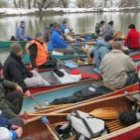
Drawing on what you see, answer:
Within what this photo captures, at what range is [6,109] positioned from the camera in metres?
3.37

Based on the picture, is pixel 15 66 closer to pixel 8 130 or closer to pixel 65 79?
pixel 65 79

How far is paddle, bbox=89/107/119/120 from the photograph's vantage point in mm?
4130

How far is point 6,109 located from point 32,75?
1.90m

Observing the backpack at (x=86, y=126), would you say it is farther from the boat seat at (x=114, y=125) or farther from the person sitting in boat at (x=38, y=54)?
the person sitting in boat at (x=38, y=54)

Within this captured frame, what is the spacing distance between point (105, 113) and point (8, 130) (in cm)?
184

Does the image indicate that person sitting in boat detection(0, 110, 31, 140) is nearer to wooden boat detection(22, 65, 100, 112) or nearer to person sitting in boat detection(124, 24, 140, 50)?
wooden boat detection(22, 65, 100, 112)

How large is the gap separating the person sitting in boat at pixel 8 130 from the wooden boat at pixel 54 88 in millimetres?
1594

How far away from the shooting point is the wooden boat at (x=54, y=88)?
192 inches

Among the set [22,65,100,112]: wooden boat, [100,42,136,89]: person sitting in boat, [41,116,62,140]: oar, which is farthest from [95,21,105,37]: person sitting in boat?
[41,116,62,140]: oar

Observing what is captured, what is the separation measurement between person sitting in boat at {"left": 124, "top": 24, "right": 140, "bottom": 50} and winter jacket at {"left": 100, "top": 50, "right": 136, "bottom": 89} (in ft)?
11.1

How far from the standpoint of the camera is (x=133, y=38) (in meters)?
8.16

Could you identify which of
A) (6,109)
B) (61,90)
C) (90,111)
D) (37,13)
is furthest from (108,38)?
(37,13)

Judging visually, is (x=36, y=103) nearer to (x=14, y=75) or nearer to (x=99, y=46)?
(x=14, y=75)

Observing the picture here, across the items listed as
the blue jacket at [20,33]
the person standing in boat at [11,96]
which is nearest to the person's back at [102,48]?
the person standing in boat at [11,96]
